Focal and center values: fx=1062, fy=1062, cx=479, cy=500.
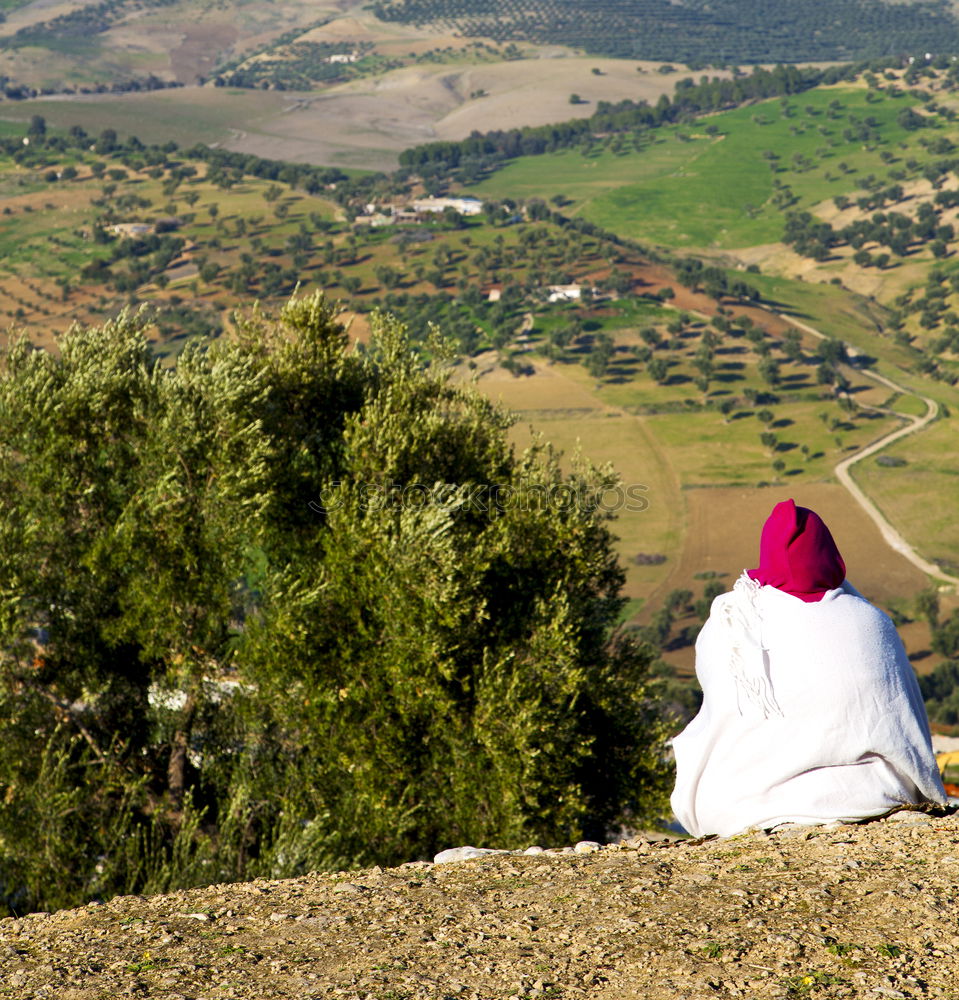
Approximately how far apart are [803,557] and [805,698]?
2.50 feet

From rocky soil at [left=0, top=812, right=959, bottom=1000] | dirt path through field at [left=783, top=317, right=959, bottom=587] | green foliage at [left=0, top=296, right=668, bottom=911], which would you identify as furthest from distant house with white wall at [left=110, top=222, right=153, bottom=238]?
rocky soil at [left=0, top=812, right=959, bottom=1000]

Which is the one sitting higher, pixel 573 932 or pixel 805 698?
pixel 805 698

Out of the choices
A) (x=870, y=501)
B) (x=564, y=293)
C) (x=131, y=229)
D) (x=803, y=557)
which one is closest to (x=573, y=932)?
(x=803, y=557)

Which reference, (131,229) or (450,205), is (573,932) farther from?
(450,205)

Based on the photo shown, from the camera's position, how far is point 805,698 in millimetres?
5719

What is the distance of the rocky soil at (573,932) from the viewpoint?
5.32 m

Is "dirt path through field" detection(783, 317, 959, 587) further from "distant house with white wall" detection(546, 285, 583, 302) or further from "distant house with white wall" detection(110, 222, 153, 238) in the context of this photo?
"distant house with white wall" detection(110, 222, 153, 238)

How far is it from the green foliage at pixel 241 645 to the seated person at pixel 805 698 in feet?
24.6

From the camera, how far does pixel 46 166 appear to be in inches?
7692

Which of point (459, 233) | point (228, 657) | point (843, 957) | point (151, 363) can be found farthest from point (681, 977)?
point (459, 233)

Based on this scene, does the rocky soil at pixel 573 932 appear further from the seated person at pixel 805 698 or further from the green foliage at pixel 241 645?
the green foliage at pixel 241 645

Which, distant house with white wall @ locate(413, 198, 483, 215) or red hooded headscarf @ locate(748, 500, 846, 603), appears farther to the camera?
distant house with white wall @ locate(413, 198, 483, 215)

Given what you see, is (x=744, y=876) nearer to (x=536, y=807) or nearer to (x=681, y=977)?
(x=681, y=977)

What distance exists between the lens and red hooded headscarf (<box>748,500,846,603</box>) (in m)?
5.84
